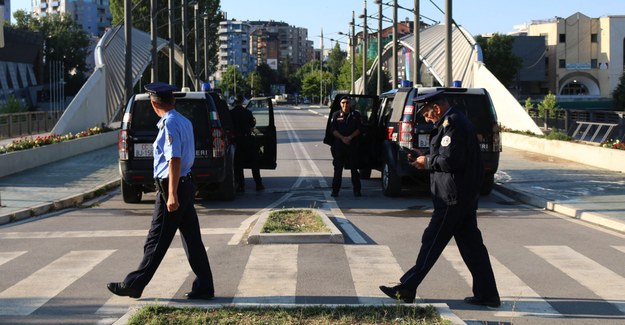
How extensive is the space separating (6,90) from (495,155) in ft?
251

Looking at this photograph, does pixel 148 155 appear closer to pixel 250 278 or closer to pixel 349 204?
pixel 349 204

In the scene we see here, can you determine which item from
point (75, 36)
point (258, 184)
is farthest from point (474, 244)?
point (75, 36)

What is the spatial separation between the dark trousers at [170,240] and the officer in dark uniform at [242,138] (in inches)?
338

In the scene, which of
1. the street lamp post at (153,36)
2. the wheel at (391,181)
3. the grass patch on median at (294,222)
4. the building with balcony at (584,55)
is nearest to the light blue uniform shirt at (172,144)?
the grass patch on median at (294,222)

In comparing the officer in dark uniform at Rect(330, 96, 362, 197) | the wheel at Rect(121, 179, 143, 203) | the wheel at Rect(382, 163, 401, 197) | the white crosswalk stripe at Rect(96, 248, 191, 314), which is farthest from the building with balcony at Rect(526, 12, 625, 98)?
the white crosswalk stripe at Rect(96, 248, 191, 314)

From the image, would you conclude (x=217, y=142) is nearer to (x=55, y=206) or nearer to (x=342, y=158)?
(x=342, y=158)

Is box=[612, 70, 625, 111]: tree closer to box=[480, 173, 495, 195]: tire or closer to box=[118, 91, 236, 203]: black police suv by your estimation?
box=[480, 173, 495, 195]: tire

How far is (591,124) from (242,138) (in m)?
14.8

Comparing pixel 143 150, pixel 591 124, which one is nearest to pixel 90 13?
pixel 591 124

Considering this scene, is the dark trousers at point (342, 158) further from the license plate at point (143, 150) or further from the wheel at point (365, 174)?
the wheel at point (365, 174)

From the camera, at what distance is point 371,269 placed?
793 cm

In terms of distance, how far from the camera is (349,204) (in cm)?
1357

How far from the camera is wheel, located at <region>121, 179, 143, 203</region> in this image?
1381 centimetres

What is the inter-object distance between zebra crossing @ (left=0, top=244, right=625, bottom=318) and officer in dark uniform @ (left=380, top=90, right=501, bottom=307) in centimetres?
26
